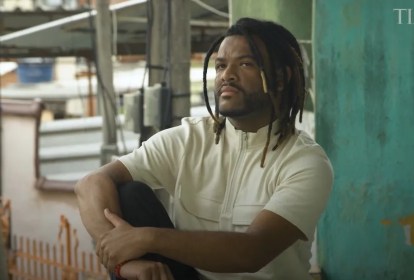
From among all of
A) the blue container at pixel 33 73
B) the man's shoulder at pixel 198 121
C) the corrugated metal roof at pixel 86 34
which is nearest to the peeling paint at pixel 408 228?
the man's shoulder at pixel 198 121

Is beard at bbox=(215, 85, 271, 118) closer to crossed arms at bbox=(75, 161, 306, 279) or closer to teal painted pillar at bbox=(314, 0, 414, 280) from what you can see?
crossed arms at bbox=(75, 161, 306, 279)

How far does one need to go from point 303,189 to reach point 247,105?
8.9 inches

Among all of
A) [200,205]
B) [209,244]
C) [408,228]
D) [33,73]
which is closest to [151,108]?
[200,205]

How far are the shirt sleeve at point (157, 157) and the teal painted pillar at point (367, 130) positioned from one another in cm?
48

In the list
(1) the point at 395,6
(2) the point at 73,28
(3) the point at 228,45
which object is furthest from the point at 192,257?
(2) the point at 73,28

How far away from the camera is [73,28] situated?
4.63 meters

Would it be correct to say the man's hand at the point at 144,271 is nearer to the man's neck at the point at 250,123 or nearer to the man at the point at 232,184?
the man at the point at 232,184

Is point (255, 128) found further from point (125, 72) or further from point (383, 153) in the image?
point (125, 72)

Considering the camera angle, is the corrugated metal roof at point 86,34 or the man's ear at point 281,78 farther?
the corrugated metal roof at point 86,34

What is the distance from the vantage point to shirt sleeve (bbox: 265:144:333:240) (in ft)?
5.12

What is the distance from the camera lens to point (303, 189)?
1584 millimetres

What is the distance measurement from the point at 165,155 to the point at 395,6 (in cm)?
69

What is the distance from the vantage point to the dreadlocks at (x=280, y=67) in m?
1.66

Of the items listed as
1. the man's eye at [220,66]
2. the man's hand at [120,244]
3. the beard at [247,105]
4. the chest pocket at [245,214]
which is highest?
the man's eye at [220,66]
